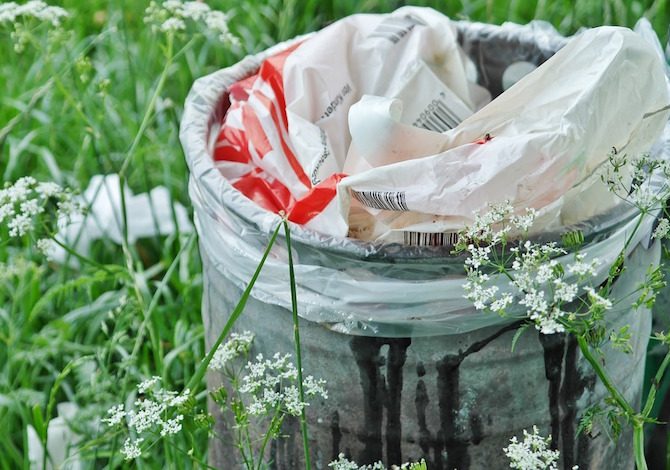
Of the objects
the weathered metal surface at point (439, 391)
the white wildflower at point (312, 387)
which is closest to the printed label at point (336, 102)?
the weathered metal surface at point (439, 391)

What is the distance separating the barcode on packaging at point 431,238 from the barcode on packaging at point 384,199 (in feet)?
0.13

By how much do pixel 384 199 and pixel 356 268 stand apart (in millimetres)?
92

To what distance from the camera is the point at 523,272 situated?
1192mm

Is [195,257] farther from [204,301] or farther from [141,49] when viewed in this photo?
[141,49]

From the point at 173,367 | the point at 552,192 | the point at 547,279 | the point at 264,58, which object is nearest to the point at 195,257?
the point at 173,367

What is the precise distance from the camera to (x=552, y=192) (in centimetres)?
124

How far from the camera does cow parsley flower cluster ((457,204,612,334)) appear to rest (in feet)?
3.38

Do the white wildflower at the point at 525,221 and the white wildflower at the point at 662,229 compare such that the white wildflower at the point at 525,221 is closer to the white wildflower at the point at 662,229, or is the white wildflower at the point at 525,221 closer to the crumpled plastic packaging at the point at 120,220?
the white wildflower at the point at 662,229

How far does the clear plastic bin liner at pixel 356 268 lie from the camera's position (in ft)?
4.05

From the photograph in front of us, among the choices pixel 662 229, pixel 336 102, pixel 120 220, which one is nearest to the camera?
pixel 662 229

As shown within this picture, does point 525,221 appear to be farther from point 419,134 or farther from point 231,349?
point 231,349

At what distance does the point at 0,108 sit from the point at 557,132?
175 cm

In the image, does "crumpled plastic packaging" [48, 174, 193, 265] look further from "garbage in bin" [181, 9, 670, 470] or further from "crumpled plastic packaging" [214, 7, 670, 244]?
"garbage in bin" [181, 9, 670, 470]

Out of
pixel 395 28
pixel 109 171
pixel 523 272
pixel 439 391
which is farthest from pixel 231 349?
pixel 109 171
